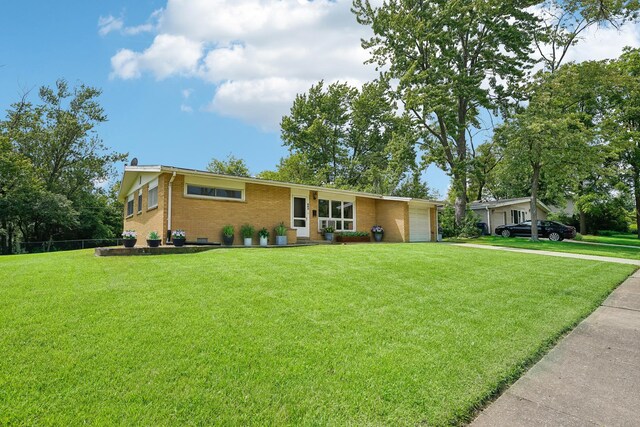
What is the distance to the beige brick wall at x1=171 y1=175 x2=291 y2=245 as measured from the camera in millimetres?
12359

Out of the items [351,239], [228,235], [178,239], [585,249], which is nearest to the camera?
[178,239]

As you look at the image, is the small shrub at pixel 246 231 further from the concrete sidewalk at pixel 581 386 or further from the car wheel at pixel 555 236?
the car wheel at pixel 555 236

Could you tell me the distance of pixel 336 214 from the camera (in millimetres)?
17766

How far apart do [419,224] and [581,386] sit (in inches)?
677

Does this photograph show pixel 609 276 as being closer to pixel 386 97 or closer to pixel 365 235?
pixel 365 235

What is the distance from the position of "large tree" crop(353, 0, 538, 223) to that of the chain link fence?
896 inches

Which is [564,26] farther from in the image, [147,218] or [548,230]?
[147,218]

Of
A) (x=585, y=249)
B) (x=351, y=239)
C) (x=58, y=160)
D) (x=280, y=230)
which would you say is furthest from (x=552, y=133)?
(x=58, y=160)

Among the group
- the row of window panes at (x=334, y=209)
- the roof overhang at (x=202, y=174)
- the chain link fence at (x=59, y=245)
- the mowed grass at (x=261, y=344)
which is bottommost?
the mowed grass at (x=261, y=344)

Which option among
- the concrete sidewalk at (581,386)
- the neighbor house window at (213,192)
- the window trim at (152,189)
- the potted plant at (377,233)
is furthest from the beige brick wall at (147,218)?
the concrete sidewalk at (581,386)

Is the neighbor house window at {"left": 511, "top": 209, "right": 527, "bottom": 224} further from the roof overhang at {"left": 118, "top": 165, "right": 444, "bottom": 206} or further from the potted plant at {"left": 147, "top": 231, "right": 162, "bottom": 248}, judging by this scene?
the potted plant at {"left": 147, "top": 231, "right": 162, "bottom": 248}

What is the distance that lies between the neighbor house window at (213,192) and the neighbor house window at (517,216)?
2704cm

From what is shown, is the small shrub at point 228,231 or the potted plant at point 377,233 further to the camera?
the potted plant at point 377,233

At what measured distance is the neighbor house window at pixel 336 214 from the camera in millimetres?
17234
